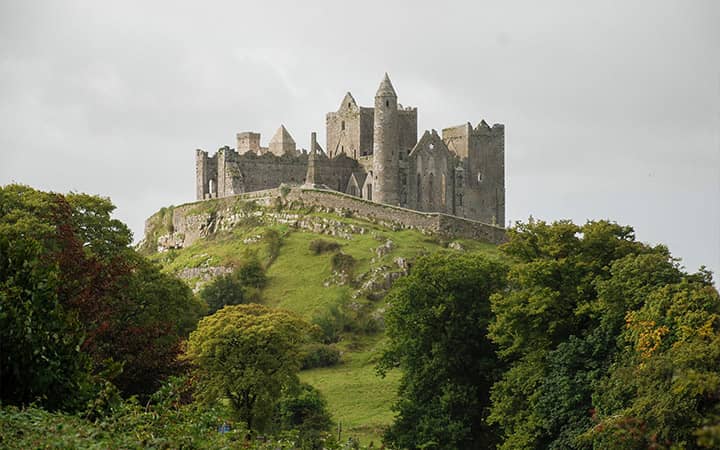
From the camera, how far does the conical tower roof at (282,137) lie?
9925 cm

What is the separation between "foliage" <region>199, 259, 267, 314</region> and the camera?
76.0 meters

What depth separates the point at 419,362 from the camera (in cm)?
4994

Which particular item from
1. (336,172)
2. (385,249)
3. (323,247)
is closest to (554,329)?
(385,249)

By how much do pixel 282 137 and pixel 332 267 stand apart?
23997 millimetres

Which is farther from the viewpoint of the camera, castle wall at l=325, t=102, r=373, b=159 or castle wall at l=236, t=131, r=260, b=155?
castle wall at l=236, t=131, r=260, b=155

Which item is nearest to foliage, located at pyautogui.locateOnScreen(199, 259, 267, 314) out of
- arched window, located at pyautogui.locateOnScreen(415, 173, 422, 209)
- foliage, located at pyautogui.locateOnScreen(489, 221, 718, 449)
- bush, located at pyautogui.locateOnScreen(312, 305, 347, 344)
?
bush, located at pyautogui.locateOnScreen(312, 305, 347, 344)

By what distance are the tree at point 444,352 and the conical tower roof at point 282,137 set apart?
48.7 meters

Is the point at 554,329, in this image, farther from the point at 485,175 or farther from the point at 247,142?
the point at 247,142

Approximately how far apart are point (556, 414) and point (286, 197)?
1985 inches

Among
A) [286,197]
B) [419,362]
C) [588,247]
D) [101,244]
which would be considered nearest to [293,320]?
[419,362]

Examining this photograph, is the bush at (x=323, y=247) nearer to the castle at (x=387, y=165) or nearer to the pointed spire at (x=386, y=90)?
the castle at (x=387, y=165)

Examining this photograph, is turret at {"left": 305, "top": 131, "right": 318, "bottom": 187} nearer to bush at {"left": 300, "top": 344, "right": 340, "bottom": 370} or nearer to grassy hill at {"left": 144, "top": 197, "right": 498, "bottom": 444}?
grassy hill at {"left": 144, "top": 197, "right": 498, "bottom": 444}

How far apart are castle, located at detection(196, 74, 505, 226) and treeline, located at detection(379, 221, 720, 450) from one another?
34189 mm

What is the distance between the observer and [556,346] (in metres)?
44.3
